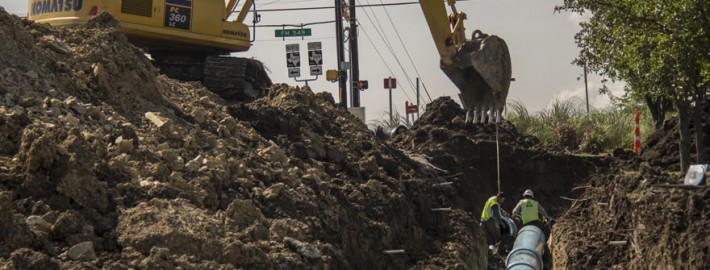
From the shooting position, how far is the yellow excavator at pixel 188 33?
20.6 metres

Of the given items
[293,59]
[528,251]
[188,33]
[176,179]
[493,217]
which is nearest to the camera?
[176,179]

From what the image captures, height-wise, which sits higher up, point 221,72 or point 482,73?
point 221,72

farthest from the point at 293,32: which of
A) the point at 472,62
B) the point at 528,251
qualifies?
the point at 528,251

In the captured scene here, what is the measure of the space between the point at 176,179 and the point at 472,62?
33.7ft

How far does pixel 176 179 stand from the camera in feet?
42.3

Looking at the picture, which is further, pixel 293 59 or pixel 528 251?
pixel 293 59

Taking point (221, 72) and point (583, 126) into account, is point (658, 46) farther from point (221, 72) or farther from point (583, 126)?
point (583, 126)

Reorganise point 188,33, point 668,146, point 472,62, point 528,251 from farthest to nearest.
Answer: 1. point 668,146
2. point 472,62
3. point 188,33
4. point 528,251

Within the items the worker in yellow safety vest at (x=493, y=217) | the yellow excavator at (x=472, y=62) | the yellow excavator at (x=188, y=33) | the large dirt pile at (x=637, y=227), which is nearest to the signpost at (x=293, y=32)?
the yellow excavator at (x=188, y=33)

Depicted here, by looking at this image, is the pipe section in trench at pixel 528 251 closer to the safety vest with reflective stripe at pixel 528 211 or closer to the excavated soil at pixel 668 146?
the safety vest with reflective stripe at pixel 528 211

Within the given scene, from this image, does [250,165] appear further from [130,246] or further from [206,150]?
[130,246]

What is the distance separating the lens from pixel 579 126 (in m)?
38.2

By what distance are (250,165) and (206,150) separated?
0.60m

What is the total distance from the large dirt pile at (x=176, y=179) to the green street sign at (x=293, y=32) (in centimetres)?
1463
